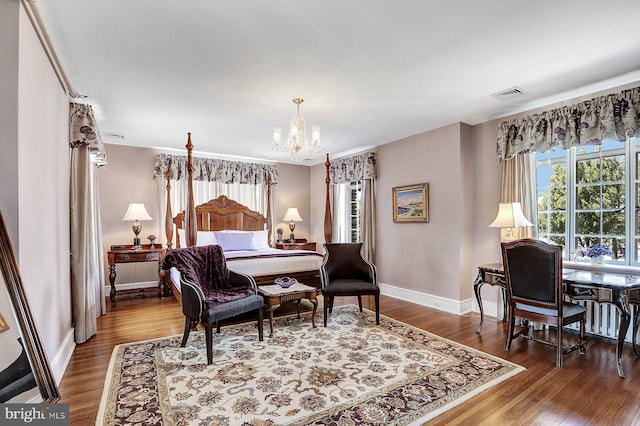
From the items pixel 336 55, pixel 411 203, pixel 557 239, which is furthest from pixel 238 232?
pixel 557 239

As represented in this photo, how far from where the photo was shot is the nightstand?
634cm

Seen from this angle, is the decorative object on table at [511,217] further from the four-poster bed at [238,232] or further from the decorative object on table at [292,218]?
the decorative object on table at [292,218]

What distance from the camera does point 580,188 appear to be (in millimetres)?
3443

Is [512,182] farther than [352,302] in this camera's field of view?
No

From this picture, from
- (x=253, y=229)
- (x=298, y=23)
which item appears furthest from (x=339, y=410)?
(x=253, y=229)

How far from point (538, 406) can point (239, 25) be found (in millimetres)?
3220

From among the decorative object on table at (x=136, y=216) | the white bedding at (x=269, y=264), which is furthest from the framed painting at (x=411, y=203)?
the decorative object on table at (x=136, y=216)

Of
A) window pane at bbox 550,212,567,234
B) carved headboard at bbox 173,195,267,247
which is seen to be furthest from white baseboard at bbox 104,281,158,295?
window pane at bbox 550,212,567,234

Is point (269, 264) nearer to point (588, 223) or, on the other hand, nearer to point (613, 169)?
point (588, 223)

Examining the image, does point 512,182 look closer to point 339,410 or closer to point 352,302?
point 352,302

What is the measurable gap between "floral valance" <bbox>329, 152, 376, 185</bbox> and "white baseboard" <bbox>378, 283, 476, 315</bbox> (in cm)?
194

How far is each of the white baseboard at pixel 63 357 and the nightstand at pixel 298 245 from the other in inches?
143

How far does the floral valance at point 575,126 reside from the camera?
2.92 meters

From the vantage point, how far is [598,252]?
10.2 ft
